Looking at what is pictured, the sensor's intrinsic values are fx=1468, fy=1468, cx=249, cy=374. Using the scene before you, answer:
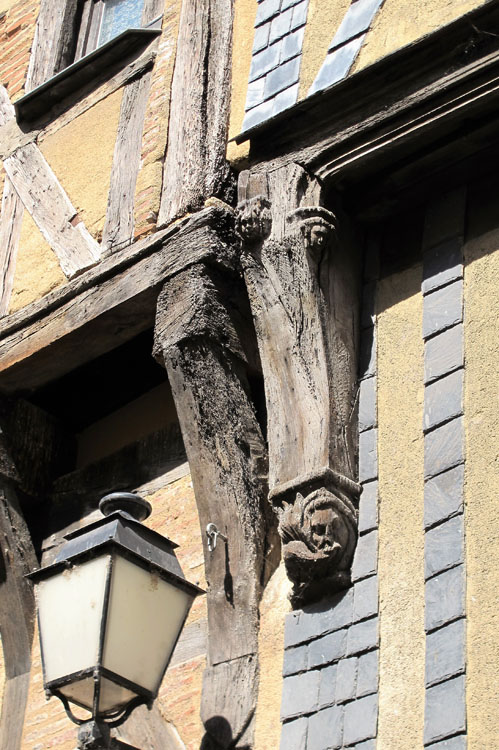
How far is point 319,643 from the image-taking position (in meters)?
3.79

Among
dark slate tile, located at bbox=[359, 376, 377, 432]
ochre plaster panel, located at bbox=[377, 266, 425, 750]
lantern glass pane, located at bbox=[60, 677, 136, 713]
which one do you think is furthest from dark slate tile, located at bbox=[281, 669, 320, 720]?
dark slate tile, located at bbox=[359, 376, 377, 432]

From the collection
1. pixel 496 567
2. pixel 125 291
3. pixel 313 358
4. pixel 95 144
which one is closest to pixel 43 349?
pixel 125 291

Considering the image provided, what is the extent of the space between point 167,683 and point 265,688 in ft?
1.85

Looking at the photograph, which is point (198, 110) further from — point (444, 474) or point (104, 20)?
point (444, 474)

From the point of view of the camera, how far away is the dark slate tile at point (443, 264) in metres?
4.12

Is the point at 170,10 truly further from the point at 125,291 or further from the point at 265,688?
the point at 265,688

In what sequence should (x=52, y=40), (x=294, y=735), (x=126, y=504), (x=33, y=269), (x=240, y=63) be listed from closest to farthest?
(x=294, y=735) → (x=126, y=504) → (x=240, y=63) → (x=33, y=269) → (x=52, y=40)

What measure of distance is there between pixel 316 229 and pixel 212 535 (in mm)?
927

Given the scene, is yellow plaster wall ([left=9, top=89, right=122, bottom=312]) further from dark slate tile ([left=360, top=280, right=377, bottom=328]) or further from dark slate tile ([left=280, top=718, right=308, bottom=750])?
dark slate tile ([left=280, top=718, right=308, bottom=750])

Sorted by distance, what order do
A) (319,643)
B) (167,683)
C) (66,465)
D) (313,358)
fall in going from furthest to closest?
1. (66,465)
2. (167,683)
3. (313,358)
4. (319,643)

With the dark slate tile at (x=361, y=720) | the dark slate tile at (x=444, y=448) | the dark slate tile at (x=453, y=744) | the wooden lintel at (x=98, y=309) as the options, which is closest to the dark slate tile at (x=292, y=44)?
the wooden lintel at (x=98, y=309)

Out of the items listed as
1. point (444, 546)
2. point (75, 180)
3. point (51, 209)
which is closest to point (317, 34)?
point (75, 180)

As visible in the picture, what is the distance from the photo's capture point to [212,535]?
4.18 m

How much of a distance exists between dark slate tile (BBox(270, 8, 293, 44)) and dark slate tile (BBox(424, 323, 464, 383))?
4.23ft
